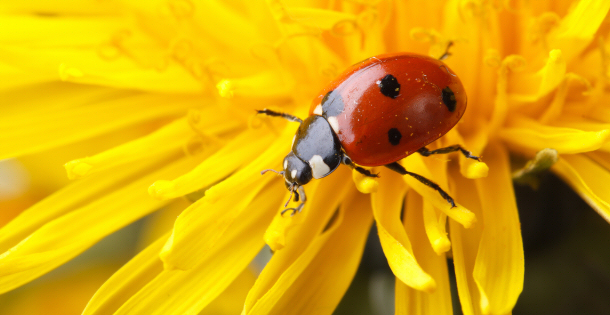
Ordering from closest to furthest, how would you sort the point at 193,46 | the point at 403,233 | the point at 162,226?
the point at 403,233 → the point at 193,46 → the point at 162,226

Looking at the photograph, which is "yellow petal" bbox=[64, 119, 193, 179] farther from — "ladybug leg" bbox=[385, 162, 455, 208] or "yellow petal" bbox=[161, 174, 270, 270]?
"ladybug leg" bbox=[385, 162, 455, 208]

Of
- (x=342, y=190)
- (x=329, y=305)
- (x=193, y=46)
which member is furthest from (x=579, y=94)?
(x=193, y=46)

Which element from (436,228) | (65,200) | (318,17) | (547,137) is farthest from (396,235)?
(65,200)

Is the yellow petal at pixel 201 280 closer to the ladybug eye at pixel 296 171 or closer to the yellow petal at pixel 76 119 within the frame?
the ladybug eye at pixel 296 171

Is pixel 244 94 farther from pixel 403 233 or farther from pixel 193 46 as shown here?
pixel 403 233

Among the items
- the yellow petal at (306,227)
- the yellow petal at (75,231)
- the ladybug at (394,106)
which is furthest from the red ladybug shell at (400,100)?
the yellow petal at (75,231)

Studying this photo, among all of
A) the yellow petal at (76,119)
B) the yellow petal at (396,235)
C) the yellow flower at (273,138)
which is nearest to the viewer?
the yellow petal at (396,235)
